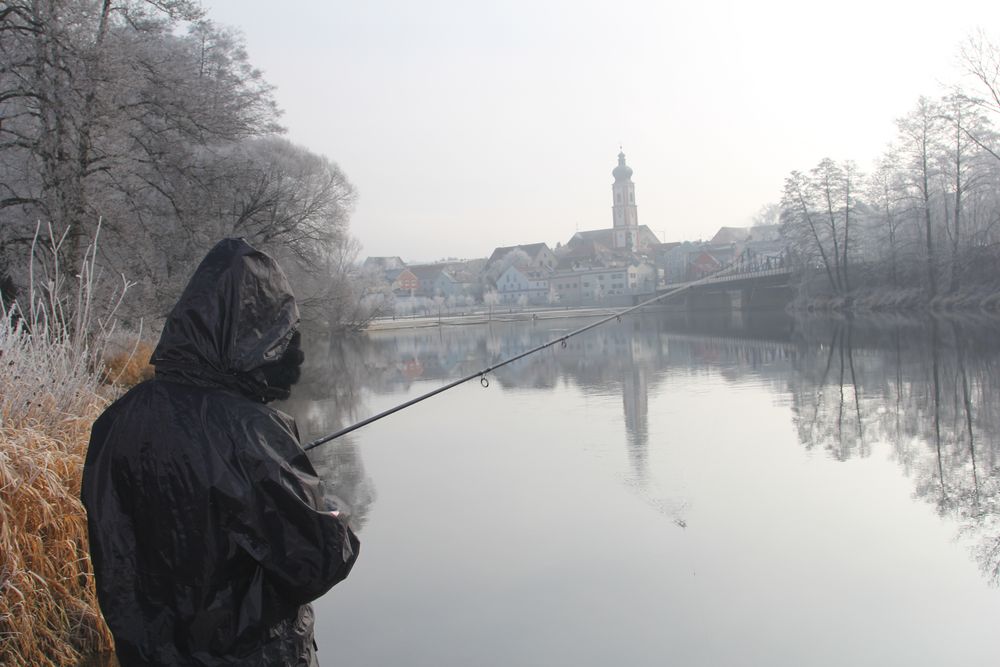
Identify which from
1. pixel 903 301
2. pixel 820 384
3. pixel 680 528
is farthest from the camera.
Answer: pixel 903 301

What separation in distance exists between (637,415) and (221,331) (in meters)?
10.4

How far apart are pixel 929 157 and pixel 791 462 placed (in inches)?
1468

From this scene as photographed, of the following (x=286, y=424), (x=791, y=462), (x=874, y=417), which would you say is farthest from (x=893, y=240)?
(x=286, y=424)

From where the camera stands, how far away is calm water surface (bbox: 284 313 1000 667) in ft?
15.3

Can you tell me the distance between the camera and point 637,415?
12133mm

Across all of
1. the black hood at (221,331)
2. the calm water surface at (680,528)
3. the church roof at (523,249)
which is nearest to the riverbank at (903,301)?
the calm water surface at (680,528)

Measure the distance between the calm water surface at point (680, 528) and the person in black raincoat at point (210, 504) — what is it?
267 centimetres

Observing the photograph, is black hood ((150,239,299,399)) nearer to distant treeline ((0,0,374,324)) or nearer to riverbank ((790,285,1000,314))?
distant treeline ((0,0,374,324))

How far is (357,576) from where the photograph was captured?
5949 millimetres

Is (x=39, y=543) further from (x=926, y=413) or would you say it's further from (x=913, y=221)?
(x=913, y=221)

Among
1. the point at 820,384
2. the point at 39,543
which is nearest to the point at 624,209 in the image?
the point at 820,384

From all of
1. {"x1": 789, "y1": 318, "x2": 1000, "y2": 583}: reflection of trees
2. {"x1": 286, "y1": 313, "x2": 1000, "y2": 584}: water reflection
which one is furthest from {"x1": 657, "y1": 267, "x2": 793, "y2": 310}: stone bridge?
{"x1": 789, "y1": 318, "x2": 1000, "y2": 583}: reflection of trees

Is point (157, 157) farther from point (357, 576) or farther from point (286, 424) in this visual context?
point (286, 424)

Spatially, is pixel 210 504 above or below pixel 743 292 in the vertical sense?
above
